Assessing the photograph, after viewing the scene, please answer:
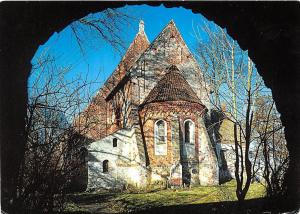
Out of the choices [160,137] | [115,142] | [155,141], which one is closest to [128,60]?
[115,142]

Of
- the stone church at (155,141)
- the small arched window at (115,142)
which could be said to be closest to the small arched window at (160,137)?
the stone church at (155,141)

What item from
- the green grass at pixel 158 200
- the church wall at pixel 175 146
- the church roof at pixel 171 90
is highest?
the church roof at pixel 171 90

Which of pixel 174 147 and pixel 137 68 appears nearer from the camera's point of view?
pixel 174 147

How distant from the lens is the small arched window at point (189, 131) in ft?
70.1

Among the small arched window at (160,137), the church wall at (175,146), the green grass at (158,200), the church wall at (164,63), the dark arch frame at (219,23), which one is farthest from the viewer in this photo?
the church wall at (164,63)

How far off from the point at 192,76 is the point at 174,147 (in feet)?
22.2

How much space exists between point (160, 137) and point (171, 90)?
3.39m

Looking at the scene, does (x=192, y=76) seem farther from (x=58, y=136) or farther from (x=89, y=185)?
(x=58, y=136)

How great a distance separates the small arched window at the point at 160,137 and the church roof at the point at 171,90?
1.71 m

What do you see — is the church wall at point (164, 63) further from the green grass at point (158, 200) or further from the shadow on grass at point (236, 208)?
the shadow on grass at point (236, 208)

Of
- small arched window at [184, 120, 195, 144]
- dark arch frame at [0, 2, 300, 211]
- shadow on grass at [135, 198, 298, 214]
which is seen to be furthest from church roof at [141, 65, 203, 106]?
dark arch frame at [0, 2, 300, 211]

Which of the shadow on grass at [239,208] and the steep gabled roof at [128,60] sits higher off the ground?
the steep gabled roof at [128,60]

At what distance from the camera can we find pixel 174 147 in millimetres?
20516

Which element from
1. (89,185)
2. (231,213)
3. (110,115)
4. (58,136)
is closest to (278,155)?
(231,213)
